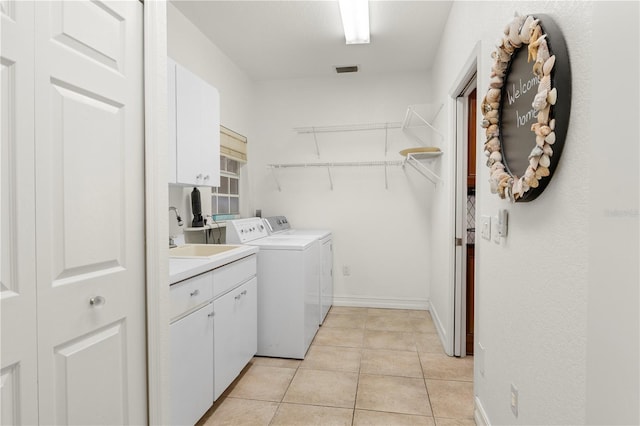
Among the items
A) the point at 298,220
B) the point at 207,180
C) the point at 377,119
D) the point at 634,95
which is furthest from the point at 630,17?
the point at 298,220

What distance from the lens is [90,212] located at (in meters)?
1.04

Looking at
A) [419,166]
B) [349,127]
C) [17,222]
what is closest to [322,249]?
[419,166]

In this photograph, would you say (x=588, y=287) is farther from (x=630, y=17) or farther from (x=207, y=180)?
(x=207, y=180)

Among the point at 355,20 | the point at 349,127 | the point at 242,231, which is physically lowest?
the point at 242,231

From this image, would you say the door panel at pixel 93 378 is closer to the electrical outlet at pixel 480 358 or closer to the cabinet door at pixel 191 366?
the cabinet door at pixel 191 366

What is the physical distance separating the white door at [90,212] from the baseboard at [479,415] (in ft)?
5.02

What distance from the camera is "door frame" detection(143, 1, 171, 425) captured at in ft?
4.04

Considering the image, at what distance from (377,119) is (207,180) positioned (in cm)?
216

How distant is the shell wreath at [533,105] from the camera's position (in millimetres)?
938

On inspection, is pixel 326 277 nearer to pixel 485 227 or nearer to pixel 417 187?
pixel 417 187

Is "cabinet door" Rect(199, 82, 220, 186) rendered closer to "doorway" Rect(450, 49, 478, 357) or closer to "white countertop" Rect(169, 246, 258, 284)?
"white countertop" Rect(169, 246, 258, 284)

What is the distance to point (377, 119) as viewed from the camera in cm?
371

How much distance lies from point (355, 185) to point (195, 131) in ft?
6.67

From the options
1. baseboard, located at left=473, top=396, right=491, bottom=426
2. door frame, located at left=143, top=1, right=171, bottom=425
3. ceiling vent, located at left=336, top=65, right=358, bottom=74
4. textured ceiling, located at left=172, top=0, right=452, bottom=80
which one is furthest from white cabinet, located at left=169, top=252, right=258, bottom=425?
ceiling vent, located at left=336, top=65, right=358, bottom=74
